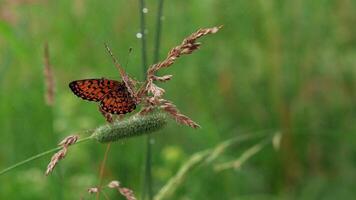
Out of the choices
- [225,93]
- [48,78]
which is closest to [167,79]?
[48,78]

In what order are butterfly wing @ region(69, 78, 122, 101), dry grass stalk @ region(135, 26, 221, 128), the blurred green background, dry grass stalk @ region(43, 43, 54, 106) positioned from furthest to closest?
the blurred green background, dry grass stalk @ region(43, 43, 54, 106), butterfly wing @ region(69, 78, 122, 101), dry grass stalk @ region(135, 26, 221, 128)

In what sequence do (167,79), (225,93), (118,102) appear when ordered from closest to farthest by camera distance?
(167,79), (118,102), (225,93)

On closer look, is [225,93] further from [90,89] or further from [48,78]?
[90,89]

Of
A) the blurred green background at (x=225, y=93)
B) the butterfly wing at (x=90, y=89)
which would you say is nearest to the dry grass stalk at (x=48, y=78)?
the butterfly wing at (x=90, y=89)

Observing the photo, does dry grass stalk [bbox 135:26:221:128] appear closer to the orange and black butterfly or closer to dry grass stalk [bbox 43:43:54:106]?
the orange and black butterfly

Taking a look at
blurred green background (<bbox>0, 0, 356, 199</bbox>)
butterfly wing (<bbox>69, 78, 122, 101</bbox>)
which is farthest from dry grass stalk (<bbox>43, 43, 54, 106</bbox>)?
blurred green background (<bbox>0, 0, 356, 199</bbox>)

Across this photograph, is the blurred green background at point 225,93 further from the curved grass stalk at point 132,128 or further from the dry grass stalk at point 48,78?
the curved grass stalk at point 132,128

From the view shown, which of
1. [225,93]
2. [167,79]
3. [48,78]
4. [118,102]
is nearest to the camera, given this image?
[167,79]

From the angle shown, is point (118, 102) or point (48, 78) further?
point (48, 78)
